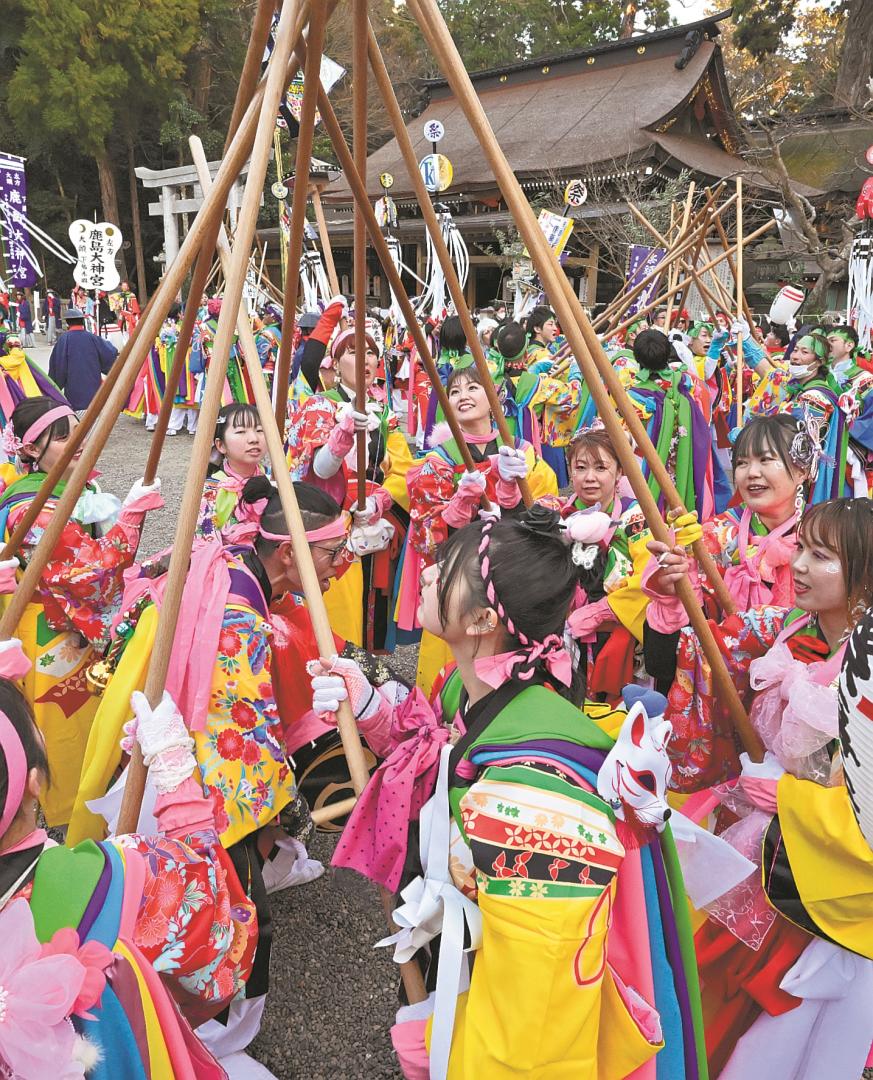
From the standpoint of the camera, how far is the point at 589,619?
106 inches

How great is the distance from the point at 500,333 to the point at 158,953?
6816 mm

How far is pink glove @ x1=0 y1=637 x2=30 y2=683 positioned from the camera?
5.77ft

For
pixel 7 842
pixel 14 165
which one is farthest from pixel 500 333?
pixel 14 165

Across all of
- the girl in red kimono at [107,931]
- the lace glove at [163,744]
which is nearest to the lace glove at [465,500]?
the lace glove at [163,744]

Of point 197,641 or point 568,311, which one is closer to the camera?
point 568,311

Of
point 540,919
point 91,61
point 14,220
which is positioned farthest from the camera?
point 91,61

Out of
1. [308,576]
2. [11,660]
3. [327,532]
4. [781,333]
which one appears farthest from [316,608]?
[781,333]

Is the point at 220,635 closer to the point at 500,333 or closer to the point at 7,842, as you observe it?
the point at 7,842

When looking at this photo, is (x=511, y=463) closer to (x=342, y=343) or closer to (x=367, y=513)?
(x=367, y=513)

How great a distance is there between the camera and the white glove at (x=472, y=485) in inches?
122

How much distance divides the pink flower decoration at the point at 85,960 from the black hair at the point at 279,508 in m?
1.20

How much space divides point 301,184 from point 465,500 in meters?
1.49

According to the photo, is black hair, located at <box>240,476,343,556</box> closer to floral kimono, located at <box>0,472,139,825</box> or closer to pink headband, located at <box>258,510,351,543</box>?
pink headband, located at <box>258,510,351,543</box>

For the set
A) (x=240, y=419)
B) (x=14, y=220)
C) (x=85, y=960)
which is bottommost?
(x=85, y=960)
